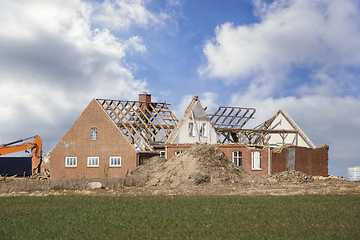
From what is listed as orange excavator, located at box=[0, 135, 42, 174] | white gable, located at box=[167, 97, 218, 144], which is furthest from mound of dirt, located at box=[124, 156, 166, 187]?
orange excavator, located at box=[0, 135, 42, 174]

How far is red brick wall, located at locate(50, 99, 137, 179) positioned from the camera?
38.0 meters

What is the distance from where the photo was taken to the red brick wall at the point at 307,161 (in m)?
37.9

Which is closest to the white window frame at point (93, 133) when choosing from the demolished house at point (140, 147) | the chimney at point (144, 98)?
the demolished house at point (140, 147)

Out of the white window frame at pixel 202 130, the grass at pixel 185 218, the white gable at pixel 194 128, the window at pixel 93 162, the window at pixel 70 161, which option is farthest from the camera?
the white window frame at pixel 202 130

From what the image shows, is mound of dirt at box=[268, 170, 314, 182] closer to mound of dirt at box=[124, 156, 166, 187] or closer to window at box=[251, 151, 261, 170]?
window at box=[251, 151, 261, 170]

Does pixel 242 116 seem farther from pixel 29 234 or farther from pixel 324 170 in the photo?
pixel 29 234

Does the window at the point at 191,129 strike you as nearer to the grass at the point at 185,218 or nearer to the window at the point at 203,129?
the window at the point at 203,129

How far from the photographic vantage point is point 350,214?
1645 cm

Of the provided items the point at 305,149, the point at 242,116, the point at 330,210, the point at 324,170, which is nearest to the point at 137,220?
the point at 330,210

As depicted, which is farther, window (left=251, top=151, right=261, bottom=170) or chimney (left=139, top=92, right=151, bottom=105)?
chimney (left=139, top=92, right=151, bottom=105)

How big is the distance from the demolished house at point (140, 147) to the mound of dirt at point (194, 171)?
137 inches

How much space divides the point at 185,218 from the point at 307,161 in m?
27.8

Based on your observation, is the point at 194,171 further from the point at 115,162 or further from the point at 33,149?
the point at 33,149

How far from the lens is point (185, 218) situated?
15.9m
